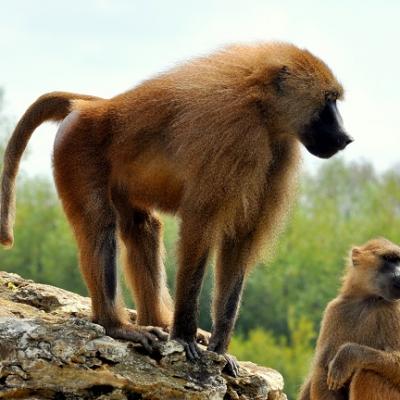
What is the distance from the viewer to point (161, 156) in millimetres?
9492

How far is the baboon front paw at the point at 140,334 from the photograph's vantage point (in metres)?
9.17

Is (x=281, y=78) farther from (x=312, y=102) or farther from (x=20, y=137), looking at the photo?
(x=20, y=137)

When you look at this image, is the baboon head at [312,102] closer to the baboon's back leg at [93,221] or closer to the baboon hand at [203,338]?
the baboon's back leg at [93,221]

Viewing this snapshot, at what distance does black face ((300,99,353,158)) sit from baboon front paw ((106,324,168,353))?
86.9 inches

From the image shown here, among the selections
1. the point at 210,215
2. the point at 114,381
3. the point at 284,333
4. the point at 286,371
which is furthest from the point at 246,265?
the point at 284,333

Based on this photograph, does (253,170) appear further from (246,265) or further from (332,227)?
(332,227)

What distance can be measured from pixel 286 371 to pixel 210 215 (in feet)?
162

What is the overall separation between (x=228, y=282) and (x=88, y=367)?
1.81 meters

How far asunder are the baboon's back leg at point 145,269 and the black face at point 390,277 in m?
2.20

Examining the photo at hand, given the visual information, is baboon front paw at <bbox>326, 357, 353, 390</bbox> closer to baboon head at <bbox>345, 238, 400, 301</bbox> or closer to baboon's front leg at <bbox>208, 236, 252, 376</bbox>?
baboon head at <bbox>345, 238, 400, 301</bbox>

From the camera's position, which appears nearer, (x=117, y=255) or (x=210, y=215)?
(x=210, y=215)

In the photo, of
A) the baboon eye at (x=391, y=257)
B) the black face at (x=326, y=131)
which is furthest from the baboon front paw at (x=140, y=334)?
the baboon eye at (x=391, y=257)

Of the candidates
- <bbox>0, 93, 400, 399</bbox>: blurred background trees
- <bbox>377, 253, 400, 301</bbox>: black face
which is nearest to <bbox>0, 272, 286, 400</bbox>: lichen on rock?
<bbox>377, 253, 400, 301</bbox>: black face

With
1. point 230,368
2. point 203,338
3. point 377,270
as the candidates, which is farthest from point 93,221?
point 377,270
